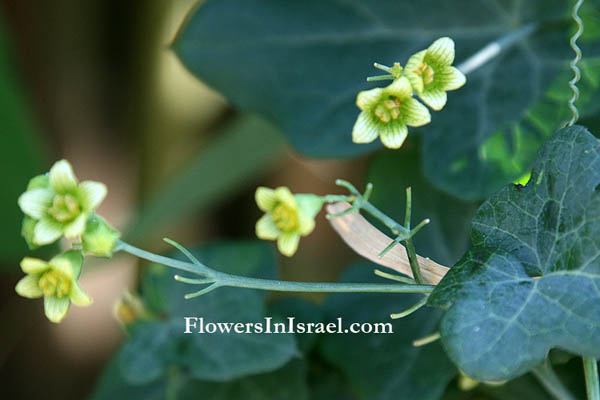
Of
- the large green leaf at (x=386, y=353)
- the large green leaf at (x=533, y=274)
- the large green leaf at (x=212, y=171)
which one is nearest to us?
the large green leaf at (x=533, y=274)

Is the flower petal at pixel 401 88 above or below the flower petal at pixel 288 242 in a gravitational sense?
above

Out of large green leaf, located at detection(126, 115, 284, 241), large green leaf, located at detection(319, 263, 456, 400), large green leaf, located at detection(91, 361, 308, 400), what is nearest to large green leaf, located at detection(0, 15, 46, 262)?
large green leaf, located at detection(126, 115, 284, 241)

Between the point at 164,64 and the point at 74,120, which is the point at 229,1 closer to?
the point at 164,64

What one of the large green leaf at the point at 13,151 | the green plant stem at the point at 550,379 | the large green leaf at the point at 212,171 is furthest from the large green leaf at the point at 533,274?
the large green leaf at the point at 13,151

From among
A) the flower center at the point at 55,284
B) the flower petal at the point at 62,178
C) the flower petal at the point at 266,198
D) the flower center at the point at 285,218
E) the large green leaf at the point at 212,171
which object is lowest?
the flower center at the point at 55,284

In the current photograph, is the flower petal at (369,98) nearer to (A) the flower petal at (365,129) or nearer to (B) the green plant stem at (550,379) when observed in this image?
(A) the flower petal at (365,129)

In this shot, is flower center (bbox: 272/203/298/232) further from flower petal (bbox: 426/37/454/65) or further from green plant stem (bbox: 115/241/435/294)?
flower petal (bbox: 426/37/454/65)

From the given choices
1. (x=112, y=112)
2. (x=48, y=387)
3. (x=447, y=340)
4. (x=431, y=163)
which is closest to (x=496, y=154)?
(x=431, y=163)

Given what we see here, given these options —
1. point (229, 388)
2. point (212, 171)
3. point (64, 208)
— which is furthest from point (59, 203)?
point (212, 171)

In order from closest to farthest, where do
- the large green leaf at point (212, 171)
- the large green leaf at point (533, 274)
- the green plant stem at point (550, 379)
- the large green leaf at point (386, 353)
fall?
the large green leaf at point (533, 274) → the green plant stem at point (550, 379) → the large green leaf at point (386, 353) → the large green leaf at point (212, 171)
